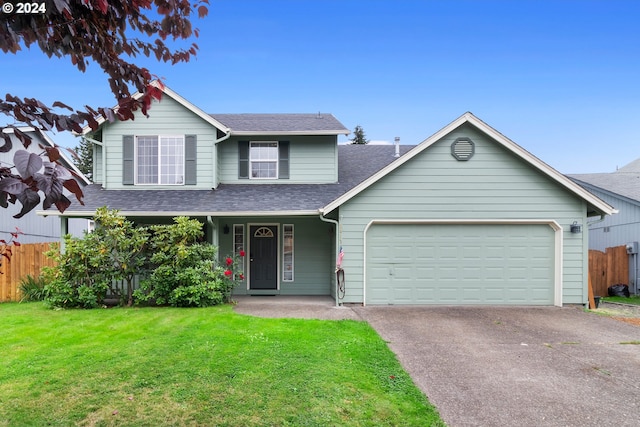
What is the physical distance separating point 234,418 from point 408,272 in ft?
23.1

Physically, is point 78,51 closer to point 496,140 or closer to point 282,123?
point 496,140

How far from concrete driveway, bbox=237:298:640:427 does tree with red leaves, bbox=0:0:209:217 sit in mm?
3941

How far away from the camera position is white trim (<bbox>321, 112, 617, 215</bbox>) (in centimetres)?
953

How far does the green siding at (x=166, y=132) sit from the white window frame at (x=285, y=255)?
278 centimetres

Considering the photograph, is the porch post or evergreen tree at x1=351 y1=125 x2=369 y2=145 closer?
the porch post

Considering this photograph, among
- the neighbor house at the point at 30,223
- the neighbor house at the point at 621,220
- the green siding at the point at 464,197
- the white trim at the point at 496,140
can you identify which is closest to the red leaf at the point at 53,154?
the white trim at the point at 496,140

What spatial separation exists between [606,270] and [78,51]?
54.6 ft

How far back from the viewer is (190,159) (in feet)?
38.6

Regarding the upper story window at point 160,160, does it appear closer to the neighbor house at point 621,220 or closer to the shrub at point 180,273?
the shrub at point 180,273

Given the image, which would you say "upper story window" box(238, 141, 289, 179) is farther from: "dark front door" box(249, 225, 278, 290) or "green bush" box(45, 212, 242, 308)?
"green bush" box(45, 212, 242, 308)

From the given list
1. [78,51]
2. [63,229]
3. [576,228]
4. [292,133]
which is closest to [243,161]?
[292,133]

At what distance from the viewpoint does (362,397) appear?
164 inches

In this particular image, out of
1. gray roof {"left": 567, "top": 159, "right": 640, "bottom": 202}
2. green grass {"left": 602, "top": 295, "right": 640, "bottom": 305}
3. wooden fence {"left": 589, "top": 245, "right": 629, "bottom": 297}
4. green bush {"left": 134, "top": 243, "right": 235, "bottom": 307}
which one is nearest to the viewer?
green bush {"left": 134, "top": 243, "right": 235, "bottom": 307}

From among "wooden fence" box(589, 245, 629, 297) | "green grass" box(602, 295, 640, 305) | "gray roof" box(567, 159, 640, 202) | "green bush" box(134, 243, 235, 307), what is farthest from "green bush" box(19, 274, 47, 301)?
"gray roof" box(567, 159, 640, 202)
